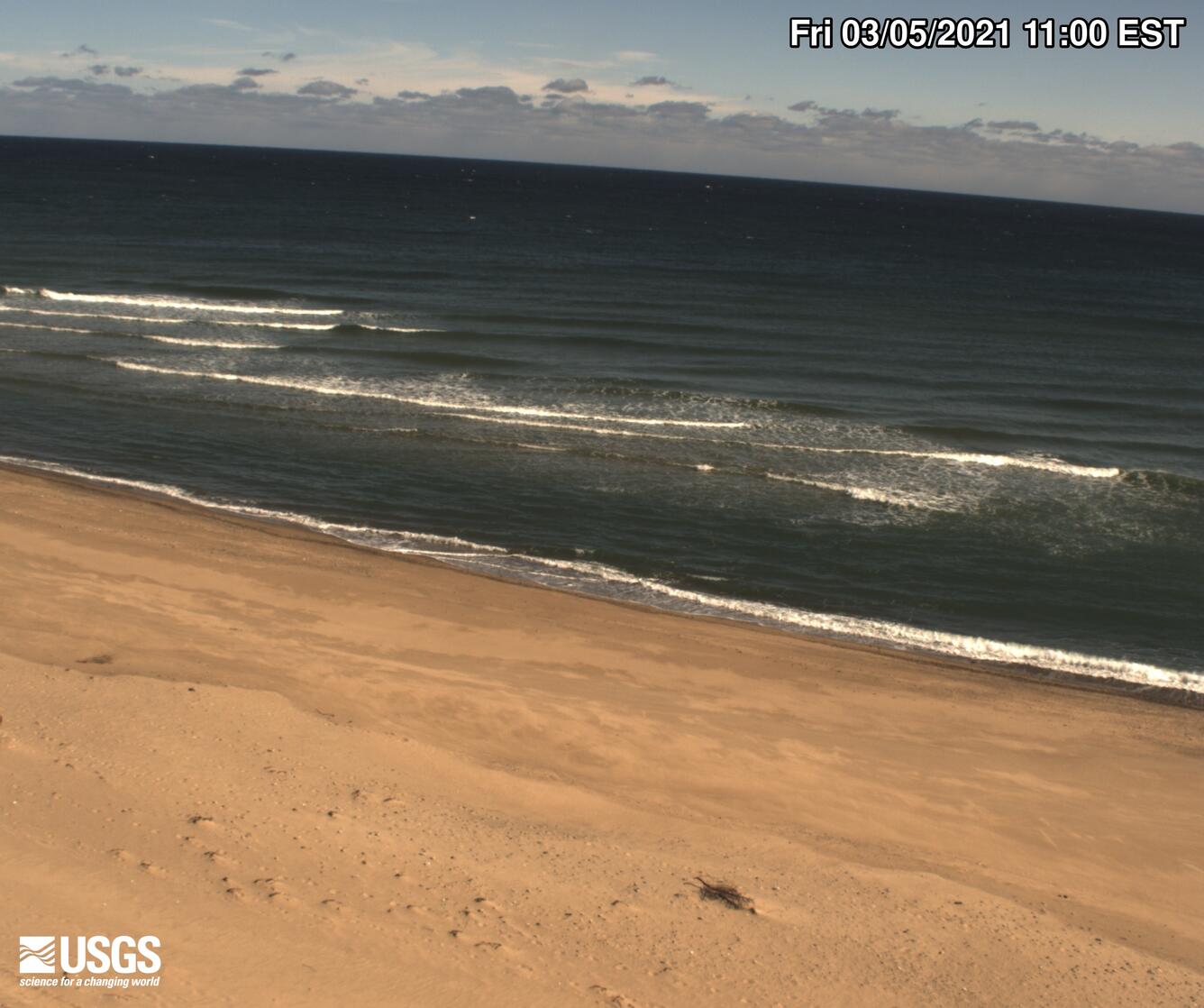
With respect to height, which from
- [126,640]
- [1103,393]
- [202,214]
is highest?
[202,214]

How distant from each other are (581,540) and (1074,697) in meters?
8.56

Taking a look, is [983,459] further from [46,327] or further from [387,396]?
[46,327]

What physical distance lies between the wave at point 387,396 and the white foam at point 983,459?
8.00ft

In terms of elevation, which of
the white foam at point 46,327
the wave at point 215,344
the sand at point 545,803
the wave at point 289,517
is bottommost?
the sand at point 545,803

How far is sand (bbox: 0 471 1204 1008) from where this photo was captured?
7699 millimetres

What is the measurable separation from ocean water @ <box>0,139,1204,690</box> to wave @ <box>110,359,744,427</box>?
119mm

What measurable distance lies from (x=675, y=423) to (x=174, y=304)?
2259 centimetres

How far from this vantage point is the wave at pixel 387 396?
27453mm

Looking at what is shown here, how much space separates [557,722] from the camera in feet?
40.7

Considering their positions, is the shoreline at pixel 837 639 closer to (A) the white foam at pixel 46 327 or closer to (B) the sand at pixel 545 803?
(B) the sand at pixel 545 803

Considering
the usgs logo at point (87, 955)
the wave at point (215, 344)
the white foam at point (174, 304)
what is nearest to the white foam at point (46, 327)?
the wave at point (215, 344)

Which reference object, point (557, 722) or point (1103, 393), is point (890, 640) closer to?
point (557, 722)

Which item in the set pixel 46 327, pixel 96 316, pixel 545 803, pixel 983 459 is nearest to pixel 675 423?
pixel 983 459

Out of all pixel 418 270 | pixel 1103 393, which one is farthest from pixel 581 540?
pixel 418 270
